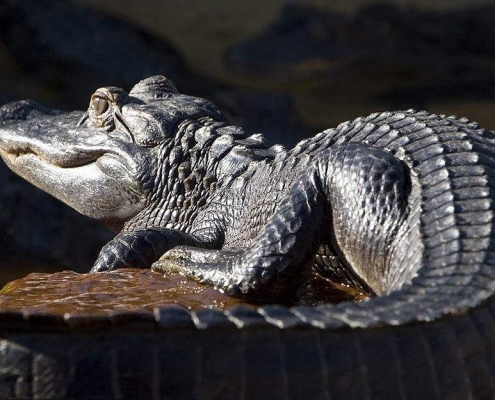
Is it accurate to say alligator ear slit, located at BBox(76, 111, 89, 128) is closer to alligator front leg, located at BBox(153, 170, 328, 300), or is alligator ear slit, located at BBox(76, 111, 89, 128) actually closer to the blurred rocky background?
alligator front leg, located at BBox(153, 170, 328, 300)

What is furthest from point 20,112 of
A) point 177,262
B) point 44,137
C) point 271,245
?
point 271,245

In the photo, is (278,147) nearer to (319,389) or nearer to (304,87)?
(319,389)

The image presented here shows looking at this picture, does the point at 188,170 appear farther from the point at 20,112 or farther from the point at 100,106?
the point at 20,112

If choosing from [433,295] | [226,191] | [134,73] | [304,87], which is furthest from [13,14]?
[433,295]

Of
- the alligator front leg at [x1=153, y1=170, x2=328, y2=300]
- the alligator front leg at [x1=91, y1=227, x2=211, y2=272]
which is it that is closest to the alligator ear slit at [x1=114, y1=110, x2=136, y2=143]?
the alligator front leg at [x1=91, y1=227, x2=211, y2=272]

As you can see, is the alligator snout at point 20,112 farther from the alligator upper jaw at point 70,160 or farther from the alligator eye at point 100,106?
the alligator eye at point 100,106

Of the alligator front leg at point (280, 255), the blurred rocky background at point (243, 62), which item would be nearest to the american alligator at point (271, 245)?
the alligator front leg at point (280, 255)
